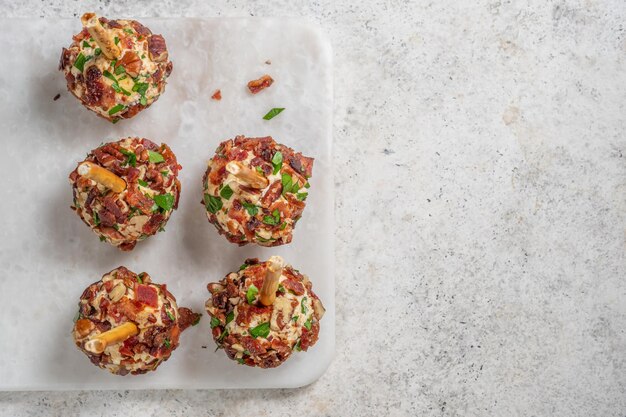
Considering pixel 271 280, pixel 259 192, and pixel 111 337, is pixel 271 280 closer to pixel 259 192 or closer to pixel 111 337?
pixel 259 192

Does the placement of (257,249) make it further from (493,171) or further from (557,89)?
(557,89)

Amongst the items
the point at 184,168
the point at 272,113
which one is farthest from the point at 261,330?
the point at 272,113

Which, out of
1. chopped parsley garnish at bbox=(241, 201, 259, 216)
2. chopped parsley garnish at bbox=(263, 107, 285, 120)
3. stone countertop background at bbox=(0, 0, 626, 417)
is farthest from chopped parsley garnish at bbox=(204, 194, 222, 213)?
stone countertop background at bbox=(0, 0, 626, 417)

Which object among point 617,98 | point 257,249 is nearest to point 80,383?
point 257,249

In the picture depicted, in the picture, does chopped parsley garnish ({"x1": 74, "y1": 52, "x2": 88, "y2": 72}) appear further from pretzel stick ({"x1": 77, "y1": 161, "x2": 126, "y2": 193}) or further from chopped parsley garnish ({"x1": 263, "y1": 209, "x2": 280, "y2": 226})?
chopped parsley garnish ({"x1": 263, "y1": 209, "x2": 280, "y2": 226})

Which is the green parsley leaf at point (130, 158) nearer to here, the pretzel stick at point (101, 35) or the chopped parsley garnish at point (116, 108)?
the chopped parsley garnish at point (116, 108)

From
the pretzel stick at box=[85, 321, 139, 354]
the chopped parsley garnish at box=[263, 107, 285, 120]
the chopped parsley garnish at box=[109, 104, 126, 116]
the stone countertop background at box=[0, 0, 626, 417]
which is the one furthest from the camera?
the stone countertop background at box=[0, 0, 626, 417]

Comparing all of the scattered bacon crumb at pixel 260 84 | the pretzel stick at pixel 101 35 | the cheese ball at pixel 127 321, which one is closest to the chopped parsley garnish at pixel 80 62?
the pretzel stick at pixel 101 35
